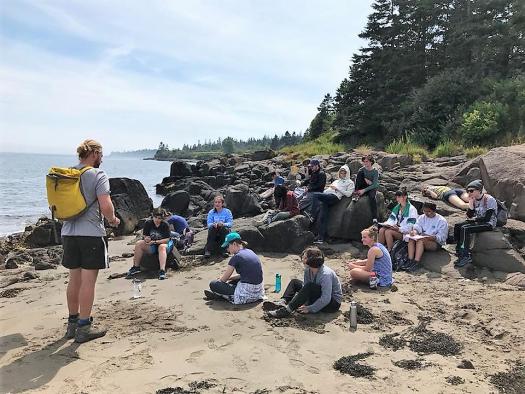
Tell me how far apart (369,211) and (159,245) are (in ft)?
16.4

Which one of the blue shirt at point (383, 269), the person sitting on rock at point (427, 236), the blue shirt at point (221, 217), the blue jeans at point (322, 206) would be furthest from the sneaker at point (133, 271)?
the person sitting on rock at point (427, 236)

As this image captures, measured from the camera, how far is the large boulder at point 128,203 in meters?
15.7

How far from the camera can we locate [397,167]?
1844cm

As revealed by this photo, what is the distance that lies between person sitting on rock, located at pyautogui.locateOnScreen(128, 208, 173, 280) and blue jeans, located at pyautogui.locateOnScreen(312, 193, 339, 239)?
3681 mm

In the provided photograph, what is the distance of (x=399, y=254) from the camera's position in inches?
367

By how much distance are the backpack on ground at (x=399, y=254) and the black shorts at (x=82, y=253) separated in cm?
594

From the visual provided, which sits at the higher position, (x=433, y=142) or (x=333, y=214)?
(x=433, y=142)

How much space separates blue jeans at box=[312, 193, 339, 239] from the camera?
36.1 ft

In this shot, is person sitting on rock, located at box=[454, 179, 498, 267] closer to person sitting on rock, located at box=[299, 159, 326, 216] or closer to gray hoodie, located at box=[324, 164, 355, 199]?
gray hoodie, located at box=[324, 164, 355, 199]

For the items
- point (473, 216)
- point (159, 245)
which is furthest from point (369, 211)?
point (159, 245)

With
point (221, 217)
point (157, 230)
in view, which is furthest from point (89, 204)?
point (221, 217)

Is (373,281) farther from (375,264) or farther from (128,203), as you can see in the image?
(128,203)

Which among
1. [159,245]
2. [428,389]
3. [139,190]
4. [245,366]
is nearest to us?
[428,389]

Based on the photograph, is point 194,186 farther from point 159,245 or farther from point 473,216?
point 473,216
